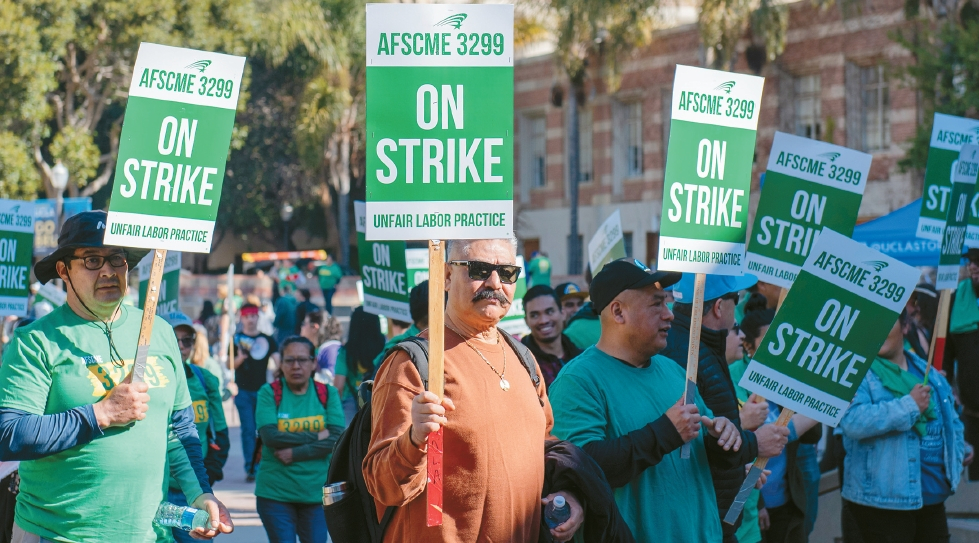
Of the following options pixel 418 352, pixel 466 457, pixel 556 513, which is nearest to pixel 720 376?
pixel 556 513

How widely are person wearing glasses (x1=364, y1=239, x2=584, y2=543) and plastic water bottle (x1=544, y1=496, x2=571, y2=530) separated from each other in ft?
0.07

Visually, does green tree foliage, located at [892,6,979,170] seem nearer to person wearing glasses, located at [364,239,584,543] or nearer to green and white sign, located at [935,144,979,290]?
green and white sign, located at [935,144,979,290]

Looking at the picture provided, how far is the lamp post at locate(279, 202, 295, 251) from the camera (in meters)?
43.3

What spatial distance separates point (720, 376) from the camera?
4.98 m

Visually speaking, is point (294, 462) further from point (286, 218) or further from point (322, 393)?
point (286, 218)

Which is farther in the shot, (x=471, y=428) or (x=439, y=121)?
(x=439, y=121)

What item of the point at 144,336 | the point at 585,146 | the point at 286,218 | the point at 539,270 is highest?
the point at 585,146

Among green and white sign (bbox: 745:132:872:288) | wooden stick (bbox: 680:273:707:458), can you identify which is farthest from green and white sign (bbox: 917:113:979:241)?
wooden stick (bbox: 680:273:707:458)

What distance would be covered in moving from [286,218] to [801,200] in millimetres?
38514

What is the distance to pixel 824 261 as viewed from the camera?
508 cm

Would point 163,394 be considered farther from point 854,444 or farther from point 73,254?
point 854,444

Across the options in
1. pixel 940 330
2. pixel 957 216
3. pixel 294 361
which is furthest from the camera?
pixel 294 361

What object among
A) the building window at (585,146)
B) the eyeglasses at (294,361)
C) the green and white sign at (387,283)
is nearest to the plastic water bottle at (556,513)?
the eyeglasses at (294,361)

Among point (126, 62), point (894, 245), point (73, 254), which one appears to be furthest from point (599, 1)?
point (73, 254)
